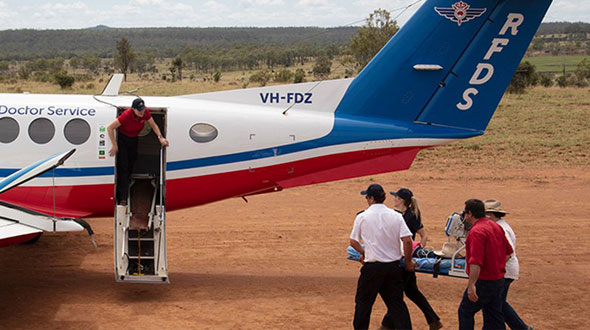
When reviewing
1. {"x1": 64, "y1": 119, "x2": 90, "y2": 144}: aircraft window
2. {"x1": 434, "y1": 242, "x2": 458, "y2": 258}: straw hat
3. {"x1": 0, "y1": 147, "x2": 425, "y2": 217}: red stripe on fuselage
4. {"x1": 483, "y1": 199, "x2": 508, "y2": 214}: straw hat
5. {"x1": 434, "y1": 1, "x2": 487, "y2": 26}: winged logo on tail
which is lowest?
{"x1": 434, "y1": 242, "x2": 458, "y2": 258}: straw hat

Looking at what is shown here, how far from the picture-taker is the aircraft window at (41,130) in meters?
11.5

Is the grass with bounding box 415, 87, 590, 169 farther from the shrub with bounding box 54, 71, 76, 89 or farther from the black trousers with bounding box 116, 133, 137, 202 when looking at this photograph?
the shrub with bounding box 54, 71, 76, 89

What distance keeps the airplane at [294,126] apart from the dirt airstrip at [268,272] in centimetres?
117

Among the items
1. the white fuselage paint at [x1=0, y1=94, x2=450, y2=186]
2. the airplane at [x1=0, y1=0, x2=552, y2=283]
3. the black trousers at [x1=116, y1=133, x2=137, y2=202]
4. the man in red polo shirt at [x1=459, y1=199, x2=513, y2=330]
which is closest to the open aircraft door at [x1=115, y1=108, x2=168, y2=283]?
the airplane at [x1=0, y1=0, x2=552, y2=283]

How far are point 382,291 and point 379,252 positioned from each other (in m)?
0.56

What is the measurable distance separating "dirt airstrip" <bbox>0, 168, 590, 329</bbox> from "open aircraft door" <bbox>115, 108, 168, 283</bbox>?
0.54 metres

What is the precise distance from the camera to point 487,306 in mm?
8297

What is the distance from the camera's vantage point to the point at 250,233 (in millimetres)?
14641

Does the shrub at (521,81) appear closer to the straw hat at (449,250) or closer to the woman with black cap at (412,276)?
the straw hat at (449,250)

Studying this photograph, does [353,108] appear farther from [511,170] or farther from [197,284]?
[511,170]

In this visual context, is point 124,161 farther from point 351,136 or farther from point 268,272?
point 351,136

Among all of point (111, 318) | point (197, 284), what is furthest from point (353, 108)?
point (111, 318)

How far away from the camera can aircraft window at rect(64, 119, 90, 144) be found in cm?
1150

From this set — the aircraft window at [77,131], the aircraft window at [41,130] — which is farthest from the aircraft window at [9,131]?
the aircraft window at [77,131]
